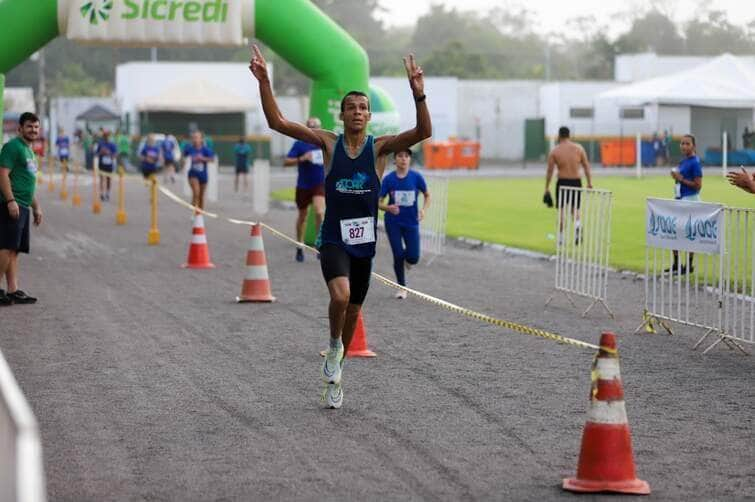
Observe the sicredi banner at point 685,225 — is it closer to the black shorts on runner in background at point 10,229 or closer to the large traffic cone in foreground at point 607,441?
the large traffic cone in foreground at point 607,441

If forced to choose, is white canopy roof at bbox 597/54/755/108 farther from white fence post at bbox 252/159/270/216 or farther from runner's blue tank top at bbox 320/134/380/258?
runner's blue tank top at bbox 320/134/380/258

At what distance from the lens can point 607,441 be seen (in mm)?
6547

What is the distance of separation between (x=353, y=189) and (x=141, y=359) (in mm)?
2873

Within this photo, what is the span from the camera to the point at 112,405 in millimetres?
8852

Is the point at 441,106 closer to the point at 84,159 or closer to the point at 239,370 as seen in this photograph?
the point at 84,159

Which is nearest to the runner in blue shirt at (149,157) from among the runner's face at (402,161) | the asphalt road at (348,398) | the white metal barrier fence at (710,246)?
the asphalt road at (348,398)

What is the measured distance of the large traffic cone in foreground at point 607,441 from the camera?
654cm

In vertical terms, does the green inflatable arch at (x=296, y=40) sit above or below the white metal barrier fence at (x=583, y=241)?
above

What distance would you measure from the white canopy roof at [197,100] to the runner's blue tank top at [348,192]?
52712 mm

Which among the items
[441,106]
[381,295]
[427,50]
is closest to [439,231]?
[381,295]

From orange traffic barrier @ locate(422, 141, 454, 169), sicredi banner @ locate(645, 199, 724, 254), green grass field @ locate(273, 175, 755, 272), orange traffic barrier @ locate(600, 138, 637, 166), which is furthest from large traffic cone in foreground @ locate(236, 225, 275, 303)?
orange traffic barrier @ locate(600, 138, 637, 166)

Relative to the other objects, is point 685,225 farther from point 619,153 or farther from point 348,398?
point 619,153

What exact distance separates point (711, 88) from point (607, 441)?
32.0m

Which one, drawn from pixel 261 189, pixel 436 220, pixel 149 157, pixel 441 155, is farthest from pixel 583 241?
pixel 441 155
